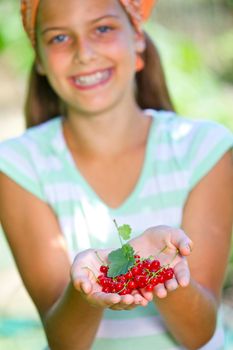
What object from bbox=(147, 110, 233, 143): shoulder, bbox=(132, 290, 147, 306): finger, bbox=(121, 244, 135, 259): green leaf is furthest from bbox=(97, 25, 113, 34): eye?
bbox=(132, 290, 147, 306): finger

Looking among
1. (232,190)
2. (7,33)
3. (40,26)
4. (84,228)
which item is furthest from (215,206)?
(7,33)

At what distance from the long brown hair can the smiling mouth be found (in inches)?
13.7

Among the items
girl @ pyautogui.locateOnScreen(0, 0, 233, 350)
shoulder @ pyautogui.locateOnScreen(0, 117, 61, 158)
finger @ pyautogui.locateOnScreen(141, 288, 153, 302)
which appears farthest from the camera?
shoulder @ pyautogui.locateOnScreen(0, 117, 61, 158)

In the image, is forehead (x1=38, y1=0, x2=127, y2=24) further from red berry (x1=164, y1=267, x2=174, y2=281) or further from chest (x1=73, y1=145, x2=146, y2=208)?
red berry (x1=164, y1=267, x2=174, y2=281)

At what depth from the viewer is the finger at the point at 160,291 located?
2049 mm

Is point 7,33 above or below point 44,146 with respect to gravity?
below

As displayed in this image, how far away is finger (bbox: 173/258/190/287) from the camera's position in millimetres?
2061

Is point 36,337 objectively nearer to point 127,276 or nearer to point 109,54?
point 109,54

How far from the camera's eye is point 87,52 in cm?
267

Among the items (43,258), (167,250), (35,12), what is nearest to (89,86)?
(35,12)

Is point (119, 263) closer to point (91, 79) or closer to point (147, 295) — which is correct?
point (147, 295)

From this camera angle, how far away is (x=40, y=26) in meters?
2.76

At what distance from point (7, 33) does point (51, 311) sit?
9.53 ft

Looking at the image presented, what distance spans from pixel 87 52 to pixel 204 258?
2.20ft
